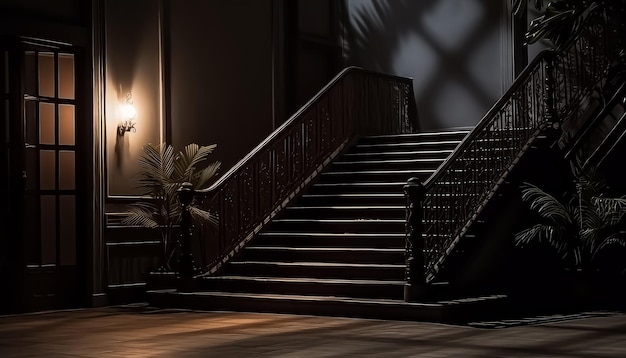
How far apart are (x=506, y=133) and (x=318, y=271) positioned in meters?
2.27

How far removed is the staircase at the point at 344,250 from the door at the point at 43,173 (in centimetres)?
98

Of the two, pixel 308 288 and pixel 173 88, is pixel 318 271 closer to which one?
pixel 308 288

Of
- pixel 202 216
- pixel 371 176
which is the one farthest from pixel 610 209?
pixel 202 216

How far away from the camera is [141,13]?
37.2ft

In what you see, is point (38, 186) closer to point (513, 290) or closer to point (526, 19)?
point (513, 290)

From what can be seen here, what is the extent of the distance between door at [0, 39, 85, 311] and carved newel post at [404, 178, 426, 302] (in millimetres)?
3295

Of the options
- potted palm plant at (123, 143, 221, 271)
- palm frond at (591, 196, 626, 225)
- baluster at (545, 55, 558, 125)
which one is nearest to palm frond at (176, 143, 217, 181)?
potted palm plant at (123, 143, 221, 271)

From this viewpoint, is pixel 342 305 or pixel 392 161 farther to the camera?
pixel 392 161

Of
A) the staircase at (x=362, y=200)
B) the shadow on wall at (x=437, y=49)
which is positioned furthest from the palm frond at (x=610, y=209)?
the shadow on wall at (x=437, y=49)

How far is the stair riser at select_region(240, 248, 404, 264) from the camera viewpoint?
33.5ft

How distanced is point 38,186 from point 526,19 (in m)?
6.17

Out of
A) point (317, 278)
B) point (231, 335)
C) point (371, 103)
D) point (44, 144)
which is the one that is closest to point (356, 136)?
point (371, 103)

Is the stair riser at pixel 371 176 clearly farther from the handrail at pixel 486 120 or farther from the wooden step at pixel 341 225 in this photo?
the handrail at pixel 486 120

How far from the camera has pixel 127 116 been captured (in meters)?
11.1
